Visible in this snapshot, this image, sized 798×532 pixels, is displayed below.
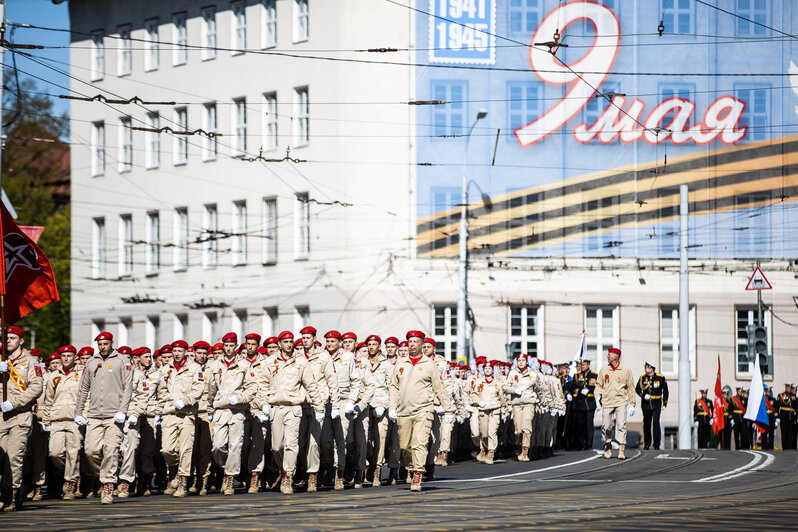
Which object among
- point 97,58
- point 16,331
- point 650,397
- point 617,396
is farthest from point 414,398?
point 97,58

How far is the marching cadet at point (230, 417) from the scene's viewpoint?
1878cm

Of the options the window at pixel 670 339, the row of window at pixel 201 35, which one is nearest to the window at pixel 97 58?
the row of window at pixel 201 35

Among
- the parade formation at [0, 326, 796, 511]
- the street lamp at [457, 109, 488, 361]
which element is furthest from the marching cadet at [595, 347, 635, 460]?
the street lamp at [457, 109, 488, 361]

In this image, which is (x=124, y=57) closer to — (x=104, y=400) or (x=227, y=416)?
(x=227, y=416)

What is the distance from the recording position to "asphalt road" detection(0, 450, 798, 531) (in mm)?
13922

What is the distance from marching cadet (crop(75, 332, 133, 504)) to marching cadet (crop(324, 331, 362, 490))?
2.92m

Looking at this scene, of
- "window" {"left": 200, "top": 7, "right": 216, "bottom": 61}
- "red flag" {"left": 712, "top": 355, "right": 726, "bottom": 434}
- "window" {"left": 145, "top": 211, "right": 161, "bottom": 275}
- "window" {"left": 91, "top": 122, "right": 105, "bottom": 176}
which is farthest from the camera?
"window" {"left": 91, "top": 122, "right": 105, "bottom": 176}

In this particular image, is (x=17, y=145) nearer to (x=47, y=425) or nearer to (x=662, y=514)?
(x=47, y=425)

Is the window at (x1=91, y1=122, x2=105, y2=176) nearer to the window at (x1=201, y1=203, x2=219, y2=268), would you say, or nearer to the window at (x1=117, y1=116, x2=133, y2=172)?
the window at (x1=117, y1=116, x2=133, y2=172)

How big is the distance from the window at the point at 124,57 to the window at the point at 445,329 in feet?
53.0

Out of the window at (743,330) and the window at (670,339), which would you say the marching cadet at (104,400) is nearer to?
the window at (670,339)

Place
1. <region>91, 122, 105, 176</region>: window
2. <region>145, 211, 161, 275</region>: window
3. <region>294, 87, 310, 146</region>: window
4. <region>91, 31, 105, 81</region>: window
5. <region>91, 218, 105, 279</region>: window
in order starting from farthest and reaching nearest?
1. <region>91, 218, 105, 279</region>: window
2. <region>91, 122, 105, 176</region>: window
3. <region>91, 31, 105, 81</region>: window
4. <region>145, 211, 161, 275</region>: window
5. <region>294, 87, 310, 146</region>: window

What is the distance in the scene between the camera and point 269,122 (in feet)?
169

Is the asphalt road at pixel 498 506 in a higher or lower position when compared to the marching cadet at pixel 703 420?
higher
